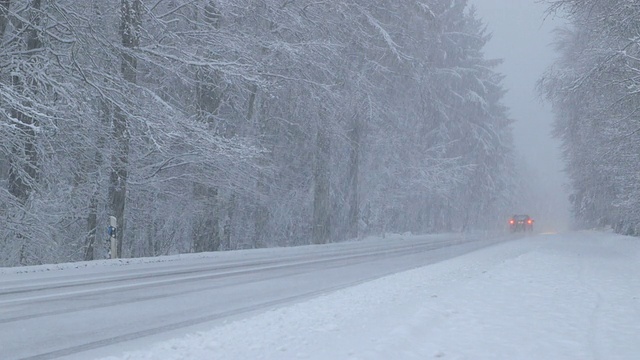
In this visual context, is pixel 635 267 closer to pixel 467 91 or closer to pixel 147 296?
pixel 147 296

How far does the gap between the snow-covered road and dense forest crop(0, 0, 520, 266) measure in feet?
Answer: 10.7

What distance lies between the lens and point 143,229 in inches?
885

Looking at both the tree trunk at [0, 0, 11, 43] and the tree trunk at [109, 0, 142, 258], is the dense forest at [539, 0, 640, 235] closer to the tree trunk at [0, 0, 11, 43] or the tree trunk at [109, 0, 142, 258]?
the tree trunk at [109, 0, 142, 258]

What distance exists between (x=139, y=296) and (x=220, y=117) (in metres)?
13.8

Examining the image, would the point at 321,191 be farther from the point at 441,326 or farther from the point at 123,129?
the point at 441,326

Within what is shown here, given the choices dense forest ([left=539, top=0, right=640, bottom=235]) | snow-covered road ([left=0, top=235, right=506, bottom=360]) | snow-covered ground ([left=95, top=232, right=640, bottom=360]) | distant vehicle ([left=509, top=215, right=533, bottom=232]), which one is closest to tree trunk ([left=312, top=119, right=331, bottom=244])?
dense forest ([left=539, top=0, right=640, bottom=235])

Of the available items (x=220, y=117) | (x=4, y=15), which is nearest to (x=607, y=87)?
(x=220, y=117)

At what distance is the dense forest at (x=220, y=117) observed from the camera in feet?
52.5

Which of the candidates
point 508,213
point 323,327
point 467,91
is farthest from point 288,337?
point 508,213

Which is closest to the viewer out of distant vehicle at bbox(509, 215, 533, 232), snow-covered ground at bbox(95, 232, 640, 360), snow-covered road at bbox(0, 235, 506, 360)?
snow-covered ground at bbox(95, 232, 640, 360)

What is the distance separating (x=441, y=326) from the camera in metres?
7.07

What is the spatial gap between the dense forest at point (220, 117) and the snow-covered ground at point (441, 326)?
8143 millimetres

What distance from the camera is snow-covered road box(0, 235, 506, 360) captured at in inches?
264

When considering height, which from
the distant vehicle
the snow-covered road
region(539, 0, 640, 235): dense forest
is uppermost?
region(539, 0, 640, 235): dense forest
